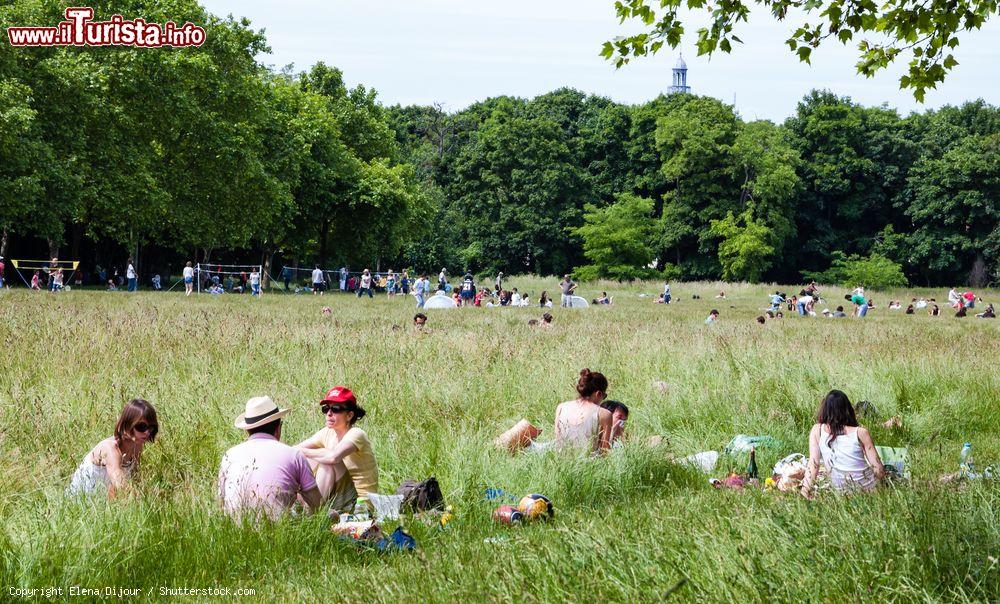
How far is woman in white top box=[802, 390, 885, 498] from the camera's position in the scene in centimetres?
699

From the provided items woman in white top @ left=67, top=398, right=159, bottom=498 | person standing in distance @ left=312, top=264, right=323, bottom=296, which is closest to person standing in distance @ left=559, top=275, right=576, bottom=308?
person standing in distance @ left=312, top=264, right=323, bottom=296

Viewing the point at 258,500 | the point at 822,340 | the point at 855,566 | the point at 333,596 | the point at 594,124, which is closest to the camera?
the point at 855,566

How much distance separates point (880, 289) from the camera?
6347cm

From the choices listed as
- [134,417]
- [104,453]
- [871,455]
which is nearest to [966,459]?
[871,455]

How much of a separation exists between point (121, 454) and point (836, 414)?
5304mm

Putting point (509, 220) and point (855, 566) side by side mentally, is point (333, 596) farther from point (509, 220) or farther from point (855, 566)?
point (509, 220)

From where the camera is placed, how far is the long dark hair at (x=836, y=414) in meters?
7.20

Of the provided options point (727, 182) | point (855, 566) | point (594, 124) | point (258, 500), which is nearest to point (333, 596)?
point (258, 500)

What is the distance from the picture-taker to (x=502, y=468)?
7.31 metres

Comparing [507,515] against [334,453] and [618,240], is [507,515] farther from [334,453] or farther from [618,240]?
[618,240]

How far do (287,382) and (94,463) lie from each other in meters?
4.41

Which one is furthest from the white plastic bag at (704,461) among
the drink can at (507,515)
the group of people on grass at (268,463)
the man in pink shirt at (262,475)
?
the man in pink shirt at (262,475)

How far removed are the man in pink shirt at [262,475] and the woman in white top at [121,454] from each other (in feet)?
2.50

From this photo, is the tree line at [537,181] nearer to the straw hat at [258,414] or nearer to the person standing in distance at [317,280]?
the person standing in distance at [317,280]
